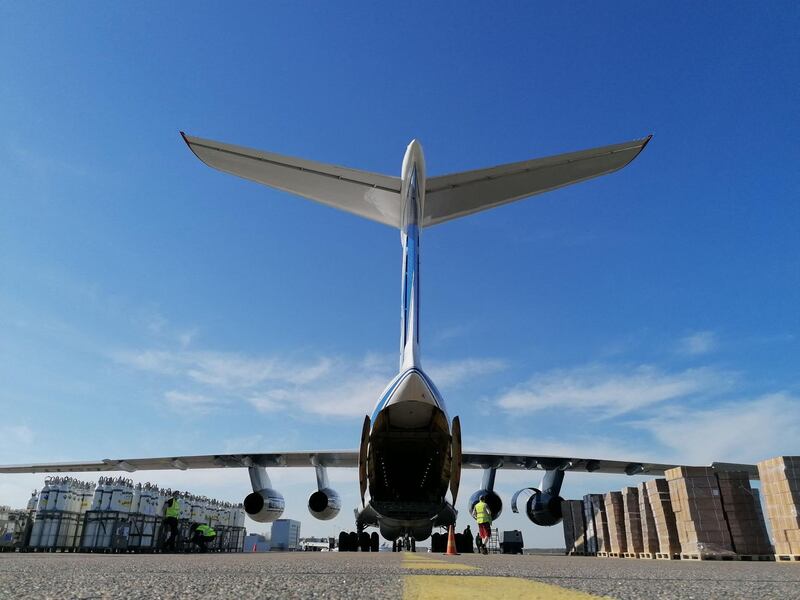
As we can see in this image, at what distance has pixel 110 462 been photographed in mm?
17938

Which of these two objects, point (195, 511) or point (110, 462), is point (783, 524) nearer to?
point (110, 462)

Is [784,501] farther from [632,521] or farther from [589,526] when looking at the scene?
[589,526]

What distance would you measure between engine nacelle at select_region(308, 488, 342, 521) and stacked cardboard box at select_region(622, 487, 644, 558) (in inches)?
323

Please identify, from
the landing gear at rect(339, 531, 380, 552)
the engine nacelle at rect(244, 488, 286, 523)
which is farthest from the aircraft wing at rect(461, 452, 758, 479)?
the engine nacelle at rect(244, 488, 286, 523)

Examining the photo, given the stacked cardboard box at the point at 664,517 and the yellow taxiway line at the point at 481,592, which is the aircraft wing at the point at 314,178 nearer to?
the yellow taxiway line at the point at 481,592

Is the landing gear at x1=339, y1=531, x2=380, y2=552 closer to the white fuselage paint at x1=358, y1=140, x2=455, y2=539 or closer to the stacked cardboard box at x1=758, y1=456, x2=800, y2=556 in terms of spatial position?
the white fuselage paint at x1=358, y1=140, x2=455, y2=539

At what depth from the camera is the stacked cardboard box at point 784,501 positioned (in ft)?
29.2

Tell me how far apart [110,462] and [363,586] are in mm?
17582

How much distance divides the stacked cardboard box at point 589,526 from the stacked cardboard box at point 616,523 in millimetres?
1969

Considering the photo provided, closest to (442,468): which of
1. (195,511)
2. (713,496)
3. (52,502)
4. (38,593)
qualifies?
(713,496)

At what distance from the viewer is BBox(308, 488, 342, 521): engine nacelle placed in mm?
16016

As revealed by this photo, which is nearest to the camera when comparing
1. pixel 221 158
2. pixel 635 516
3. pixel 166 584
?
pixel 166 584

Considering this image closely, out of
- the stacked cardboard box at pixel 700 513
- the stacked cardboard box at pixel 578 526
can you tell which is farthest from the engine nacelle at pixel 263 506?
the stacked cardboard box at pixel 700 513

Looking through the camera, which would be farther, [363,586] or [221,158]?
[221,158]
